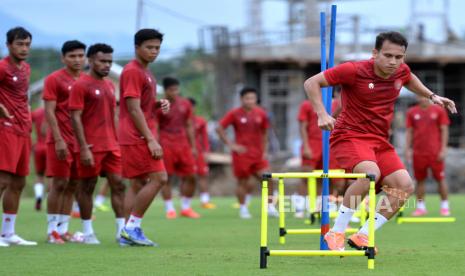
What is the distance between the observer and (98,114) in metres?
11.3

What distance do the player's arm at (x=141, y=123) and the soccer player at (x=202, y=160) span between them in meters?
10.0

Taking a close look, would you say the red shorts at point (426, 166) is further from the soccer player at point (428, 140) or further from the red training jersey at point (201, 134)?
the red training jersey at point (201, 134)

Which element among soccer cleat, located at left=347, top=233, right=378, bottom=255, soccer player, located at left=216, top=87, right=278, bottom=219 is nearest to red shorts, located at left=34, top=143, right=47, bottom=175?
soccer player, located at left=216, top=87, right=278, bottom=219

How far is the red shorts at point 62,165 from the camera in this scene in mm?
11266

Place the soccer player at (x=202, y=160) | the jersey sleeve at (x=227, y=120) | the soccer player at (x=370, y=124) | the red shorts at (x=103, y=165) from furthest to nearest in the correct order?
the soccer player at (x=202, y=160), the jersey sleeve at (x=227, y=120), the red shorts at (x=103, y=165), the soccer player at (x=370, y=124)

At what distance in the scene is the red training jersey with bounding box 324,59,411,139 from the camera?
8766mm

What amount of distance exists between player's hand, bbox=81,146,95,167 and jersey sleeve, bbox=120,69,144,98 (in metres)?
0.92

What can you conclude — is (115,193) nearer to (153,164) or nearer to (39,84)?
(153,164)

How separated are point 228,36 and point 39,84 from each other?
6.90m

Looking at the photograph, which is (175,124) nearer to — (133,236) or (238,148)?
(238,148)

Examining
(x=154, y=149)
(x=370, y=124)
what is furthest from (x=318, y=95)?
(x=154, y=149)

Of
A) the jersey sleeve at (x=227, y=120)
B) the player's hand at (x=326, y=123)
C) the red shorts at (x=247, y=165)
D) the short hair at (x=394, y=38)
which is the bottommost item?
the red shorts at (x=247, y=165)

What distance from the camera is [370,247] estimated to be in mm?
7906

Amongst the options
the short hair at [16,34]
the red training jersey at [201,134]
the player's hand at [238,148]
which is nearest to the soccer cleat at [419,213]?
the player's hand at [238,148]
